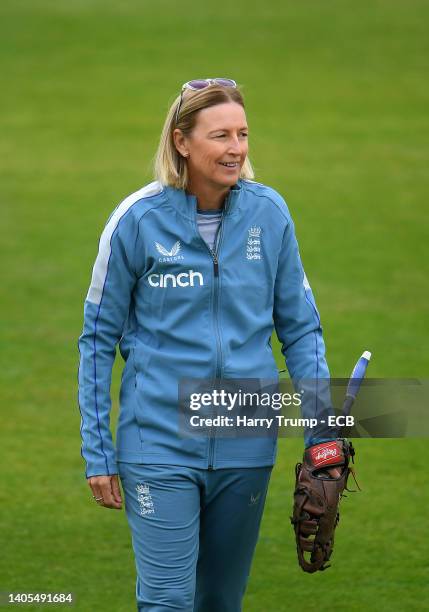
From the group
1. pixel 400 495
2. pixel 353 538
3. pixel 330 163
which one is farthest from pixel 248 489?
pixel 330 163

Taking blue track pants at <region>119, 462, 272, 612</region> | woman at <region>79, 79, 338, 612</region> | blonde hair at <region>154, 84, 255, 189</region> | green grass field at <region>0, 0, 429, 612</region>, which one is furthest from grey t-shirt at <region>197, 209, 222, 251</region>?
green grass field at <region>0, 0, 429, 612</region>

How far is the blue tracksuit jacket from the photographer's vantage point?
4406 mm

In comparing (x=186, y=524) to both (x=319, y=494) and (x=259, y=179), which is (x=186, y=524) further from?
(x=259, y=179)

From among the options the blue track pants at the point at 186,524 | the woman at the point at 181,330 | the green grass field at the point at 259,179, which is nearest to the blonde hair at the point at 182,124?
the woman at the point at 181,330

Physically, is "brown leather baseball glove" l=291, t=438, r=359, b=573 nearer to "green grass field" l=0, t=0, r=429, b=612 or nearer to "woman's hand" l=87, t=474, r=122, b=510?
→ "woman's hand" l=87, t=474, r=122, b=510

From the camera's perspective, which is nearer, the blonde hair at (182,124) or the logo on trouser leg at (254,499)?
the blonde hair at (182,124)

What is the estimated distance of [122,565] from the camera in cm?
662

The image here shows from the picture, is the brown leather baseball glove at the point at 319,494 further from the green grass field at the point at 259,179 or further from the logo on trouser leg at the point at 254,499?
the green grass field at the point at 259,179

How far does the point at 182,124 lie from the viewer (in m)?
4.48

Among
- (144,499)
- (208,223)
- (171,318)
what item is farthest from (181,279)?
(144,499)

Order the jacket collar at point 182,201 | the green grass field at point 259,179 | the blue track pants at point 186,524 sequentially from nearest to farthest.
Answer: the blue track pants at point 186,524, the jacket collar at point 182,201, the green grass field at point 259,179

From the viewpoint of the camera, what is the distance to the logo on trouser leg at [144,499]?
14.4ft

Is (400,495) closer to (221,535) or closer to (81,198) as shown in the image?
(221,535)

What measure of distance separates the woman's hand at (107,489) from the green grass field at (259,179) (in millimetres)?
1422
